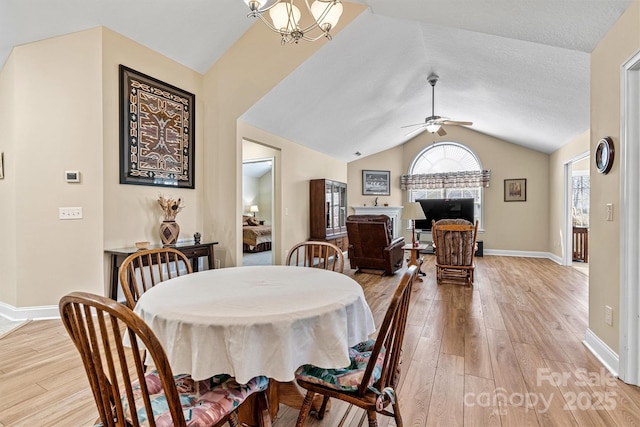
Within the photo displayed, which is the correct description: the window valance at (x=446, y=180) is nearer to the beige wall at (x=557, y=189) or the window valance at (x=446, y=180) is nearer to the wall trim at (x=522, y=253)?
the beige wall at (x=557, y=189)

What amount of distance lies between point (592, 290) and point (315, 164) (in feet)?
15.9

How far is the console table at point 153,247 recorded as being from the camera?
3.18 m

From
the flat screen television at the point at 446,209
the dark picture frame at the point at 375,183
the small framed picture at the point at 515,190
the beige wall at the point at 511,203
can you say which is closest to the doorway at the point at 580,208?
the beige wall at the point at 511,203

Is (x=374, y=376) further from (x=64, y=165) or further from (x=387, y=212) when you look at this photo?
(x=387, y=212)

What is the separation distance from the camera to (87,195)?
125 inches

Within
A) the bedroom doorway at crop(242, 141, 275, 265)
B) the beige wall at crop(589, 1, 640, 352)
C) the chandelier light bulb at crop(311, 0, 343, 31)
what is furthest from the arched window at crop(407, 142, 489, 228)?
the chandelier light bulb at crop(311, 0, 343, 31)

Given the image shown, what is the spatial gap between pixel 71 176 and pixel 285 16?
8.59ft

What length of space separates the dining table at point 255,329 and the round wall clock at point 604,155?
2.10 meters

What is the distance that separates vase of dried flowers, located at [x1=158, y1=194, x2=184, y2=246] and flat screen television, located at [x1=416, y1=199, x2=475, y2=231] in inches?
214

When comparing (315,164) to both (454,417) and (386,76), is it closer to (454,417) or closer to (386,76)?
(386,76)

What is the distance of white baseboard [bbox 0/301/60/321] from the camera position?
10.1 feet

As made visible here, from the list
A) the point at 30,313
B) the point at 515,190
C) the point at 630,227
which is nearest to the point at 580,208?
the point at 515,190

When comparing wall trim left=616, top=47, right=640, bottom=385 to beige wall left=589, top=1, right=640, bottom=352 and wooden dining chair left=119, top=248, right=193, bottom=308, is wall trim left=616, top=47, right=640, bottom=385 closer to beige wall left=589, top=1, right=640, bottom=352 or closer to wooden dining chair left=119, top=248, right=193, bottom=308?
beige wall left=589, top=1, right=640, bottom=352

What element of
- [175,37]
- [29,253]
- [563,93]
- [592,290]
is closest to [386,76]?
[563,93]
